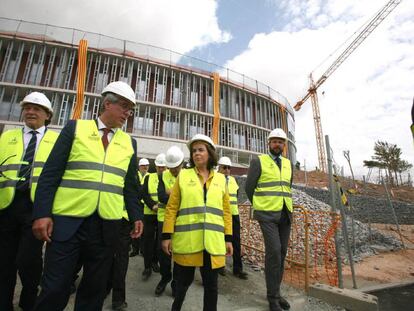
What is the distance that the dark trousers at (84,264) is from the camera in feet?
5.30

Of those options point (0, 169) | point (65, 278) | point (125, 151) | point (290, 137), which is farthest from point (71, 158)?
point (290, 137)

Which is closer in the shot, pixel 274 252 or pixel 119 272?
pixel 119 272

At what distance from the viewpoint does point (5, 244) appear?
2285mm

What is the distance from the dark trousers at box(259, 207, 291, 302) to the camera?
124 inches

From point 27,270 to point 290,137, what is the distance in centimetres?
3151

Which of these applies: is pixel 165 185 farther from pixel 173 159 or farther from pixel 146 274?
pixel 146 274

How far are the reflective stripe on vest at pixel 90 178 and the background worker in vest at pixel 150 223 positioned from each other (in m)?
2.47

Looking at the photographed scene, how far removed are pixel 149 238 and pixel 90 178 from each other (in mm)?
2712

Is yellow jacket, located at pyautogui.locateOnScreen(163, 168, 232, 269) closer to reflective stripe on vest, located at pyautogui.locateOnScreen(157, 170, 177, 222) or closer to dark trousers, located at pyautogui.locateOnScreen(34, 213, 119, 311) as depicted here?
dark trousers, located at pyautogui.locateOnScreen(34, 213, 119, 311)

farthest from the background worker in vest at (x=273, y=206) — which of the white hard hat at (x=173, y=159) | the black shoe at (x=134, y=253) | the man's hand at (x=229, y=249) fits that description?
the black shoe at (x=134, y=253)

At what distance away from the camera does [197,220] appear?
247 cm

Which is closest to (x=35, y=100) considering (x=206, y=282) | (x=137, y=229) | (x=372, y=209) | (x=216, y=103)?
(x=137, y=229)

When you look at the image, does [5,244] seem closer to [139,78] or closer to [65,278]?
[65,278]

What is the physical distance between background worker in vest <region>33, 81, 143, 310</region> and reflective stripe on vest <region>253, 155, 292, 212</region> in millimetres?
2021
